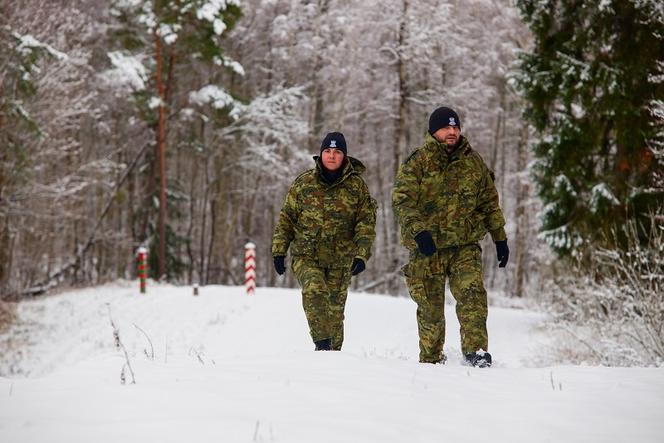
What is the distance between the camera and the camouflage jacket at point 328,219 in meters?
5.63

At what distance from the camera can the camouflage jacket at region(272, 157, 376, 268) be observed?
5.63 metres

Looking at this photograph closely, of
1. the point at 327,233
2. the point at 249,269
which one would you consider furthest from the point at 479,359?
the point at 249,269

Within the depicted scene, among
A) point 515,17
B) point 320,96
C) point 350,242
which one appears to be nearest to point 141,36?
point 320,96

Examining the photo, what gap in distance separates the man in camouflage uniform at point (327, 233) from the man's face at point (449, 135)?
33.9 inches

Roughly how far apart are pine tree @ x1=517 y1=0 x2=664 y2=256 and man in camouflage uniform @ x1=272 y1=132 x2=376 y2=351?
616cm

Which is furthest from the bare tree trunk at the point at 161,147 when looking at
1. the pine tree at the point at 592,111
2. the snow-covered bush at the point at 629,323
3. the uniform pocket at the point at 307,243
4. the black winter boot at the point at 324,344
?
the black winter boot at the point at 324,344

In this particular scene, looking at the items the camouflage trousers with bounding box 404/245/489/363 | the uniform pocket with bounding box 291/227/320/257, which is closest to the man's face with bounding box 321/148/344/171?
the uniform pocket with bounding box 291/227/320/257

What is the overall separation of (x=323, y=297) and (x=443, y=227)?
3.92 ft

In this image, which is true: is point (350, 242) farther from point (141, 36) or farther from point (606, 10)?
point (141, 36)

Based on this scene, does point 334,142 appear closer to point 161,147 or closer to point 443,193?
point 443,193

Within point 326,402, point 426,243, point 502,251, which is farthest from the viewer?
point 502,251

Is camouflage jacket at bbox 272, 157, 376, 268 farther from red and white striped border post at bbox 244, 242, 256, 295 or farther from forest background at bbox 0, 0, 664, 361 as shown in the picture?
red and white striped border post at bbox 244, 242, 256, 295

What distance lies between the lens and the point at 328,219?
18.5 ft

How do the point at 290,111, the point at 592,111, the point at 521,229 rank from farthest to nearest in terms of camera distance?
the point at 521,229
the point at 290,111
the point at 592,111
